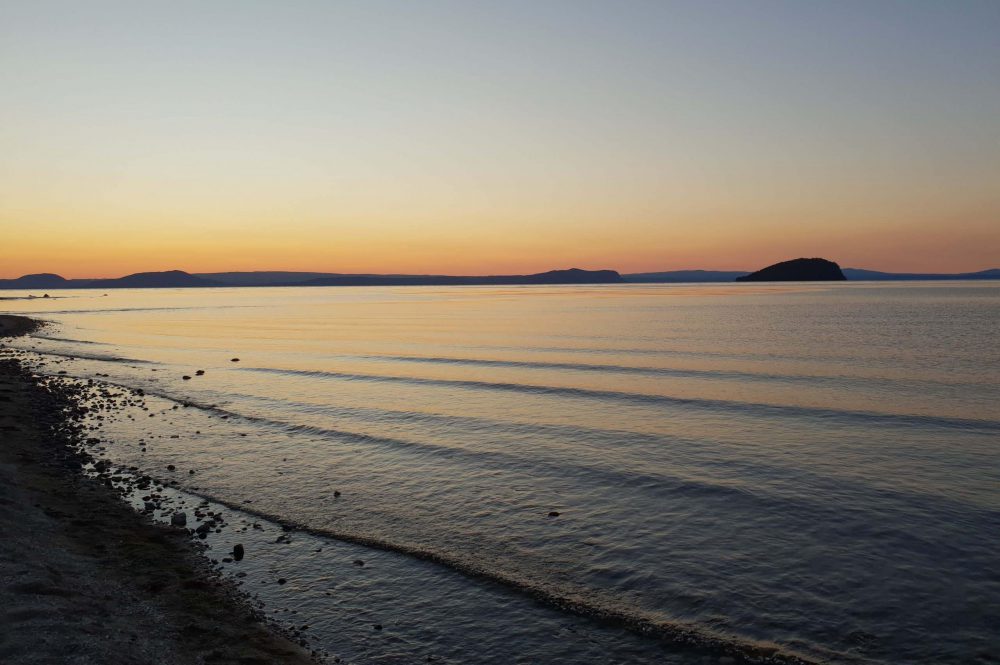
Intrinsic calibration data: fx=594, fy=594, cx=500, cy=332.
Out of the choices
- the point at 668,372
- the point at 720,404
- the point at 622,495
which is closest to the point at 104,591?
the point at 622,495

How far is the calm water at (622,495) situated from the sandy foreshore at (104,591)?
63.8 inches

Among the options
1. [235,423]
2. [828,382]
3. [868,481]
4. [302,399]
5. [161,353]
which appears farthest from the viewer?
[161,353]

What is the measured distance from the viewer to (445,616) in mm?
11602

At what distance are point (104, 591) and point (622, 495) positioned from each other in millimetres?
13236

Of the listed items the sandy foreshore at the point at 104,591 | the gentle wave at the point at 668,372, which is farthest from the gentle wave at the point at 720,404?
the sandy foreshore at the point at 104,591

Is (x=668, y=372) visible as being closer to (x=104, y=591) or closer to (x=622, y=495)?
(x=622, y=495)

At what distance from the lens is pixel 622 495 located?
18.2 metres

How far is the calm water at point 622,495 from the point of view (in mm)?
11258

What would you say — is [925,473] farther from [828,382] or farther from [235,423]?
[235,423]

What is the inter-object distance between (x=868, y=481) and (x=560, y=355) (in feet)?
115

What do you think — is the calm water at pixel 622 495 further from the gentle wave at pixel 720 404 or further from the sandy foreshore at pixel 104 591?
the sandy foreshore at pixel 104 591

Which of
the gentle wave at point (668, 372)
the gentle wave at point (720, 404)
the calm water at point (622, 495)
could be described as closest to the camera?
the calm water at point (622, 495)

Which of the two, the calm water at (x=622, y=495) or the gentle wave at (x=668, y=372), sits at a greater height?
the gentle wave at (x=668, y=372)

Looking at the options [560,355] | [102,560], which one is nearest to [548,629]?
[102,560]
